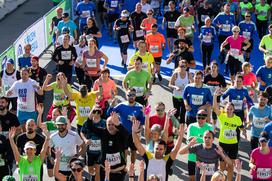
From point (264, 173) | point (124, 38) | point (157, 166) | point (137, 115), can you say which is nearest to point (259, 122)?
point (264, 173)

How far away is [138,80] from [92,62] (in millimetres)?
2123

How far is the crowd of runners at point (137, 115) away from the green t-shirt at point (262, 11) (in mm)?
1952

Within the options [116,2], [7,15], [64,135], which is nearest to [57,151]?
[64,135]

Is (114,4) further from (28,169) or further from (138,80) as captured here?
(28,169)

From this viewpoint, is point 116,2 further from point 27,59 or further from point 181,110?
point 181,110

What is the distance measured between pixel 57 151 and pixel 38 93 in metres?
3.82

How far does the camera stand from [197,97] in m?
12.7

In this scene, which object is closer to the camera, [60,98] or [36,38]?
[60,98]

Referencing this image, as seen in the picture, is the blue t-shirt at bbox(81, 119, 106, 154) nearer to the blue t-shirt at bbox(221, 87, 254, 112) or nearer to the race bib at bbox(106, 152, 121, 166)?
the race bib at bbox(106, 152, 121, 166)

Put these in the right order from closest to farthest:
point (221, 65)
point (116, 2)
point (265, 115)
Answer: point (265, 115) < point (221, 65) < point (116, 2)

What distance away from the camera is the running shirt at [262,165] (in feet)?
33.6

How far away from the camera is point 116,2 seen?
21.2m

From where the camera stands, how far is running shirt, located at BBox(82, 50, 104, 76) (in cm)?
→ 1533

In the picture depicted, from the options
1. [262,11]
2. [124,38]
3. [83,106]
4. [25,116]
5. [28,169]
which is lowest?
[28,169]
